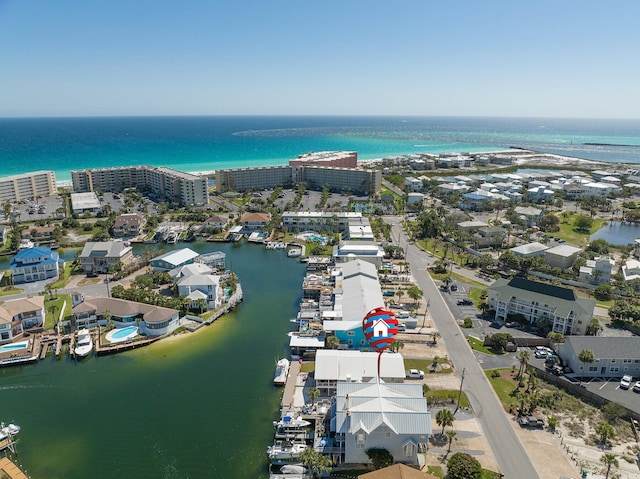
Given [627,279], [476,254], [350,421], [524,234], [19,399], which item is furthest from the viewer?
[524,234]

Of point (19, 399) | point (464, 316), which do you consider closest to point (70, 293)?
point (19, 399)

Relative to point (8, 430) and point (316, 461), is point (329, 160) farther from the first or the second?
point (316, 461)

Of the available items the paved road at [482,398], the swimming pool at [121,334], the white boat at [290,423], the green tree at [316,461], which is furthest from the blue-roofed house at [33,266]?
the paved road at [482,398]

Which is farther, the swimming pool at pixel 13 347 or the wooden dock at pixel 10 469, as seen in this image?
the swimming pool at pixel 13 347

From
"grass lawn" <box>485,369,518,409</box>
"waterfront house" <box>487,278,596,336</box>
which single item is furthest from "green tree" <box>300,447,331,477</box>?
"waterfront house" <box>487,278,596,336</box>

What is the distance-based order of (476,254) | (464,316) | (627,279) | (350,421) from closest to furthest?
(350,421) < (464,316) < (627,279) < (476,254)

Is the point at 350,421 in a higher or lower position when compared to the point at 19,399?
higher

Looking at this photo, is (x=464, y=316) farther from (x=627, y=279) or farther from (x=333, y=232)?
(x=333, y=232)

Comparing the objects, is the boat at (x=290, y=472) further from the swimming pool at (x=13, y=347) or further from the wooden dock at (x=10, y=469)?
the swimming pool at (x=13, y=347)
